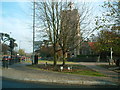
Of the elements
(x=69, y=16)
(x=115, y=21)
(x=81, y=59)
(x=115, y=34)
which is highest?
(x=69, y=16)

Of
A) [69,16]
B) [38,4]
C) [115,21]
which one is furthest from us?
[38,4]

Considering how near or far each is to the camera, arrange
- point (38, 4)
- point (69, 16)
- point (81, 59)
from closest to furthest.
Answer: point (69, 16) → point (38, 4) → point (81, 59)

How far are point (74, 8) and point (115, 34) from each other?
22.1 ft

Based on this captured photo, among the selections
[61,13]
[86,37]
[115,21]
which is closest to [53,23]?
[61,13]

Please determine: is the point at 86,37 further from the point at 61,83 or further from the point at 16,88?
the point at 16,88

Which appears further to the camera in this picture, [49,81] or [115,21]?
[115,21]

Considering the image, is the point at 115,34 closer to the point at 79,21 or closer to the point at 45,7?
the point at 79,21

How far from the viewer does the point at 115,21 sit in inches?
538

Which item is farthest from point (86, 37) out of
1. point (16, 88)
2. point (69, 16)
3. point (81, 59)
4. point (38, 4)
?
point (81, 59)

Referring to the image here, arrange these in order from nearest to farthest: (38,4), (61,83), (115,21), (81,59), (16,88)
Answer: (16,88), (61,83), (115,21), (38,4), (81,59)

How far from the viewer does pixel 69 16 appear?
→ 18.1 m

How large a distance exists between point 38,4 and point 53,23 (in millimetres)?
3239

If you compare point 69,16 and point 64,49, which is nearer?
point 69,16

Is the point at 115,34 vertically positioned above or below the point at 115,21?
below
